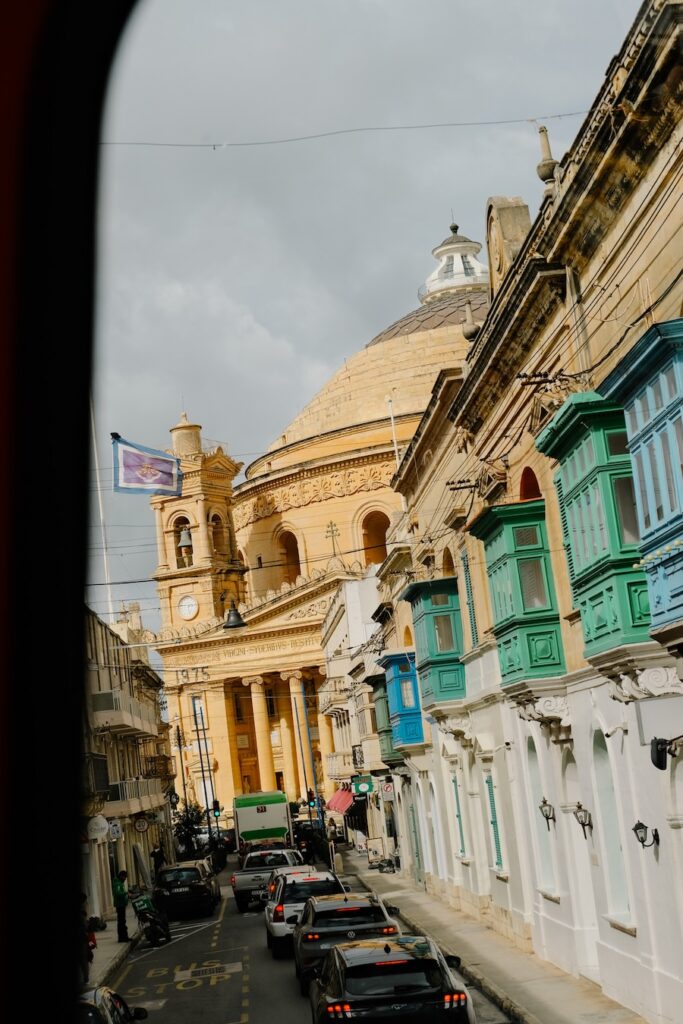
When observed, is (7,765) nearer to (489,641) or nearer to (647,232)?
(647,232)

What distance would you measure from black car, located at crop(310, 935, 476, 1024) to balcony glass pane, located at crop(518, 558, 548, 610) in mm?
6290

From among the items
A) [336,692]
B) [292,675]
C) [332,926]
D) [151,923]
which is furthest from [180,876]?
[292,675]

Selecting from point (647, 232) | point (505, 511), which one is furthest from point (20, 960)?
point (505, 511)

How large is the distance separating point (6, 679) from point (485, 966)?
1847 centimetres

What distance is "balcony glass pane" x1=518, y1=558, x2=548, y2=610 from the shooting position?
18.8 metres

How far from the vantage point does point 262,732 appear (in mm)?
81938

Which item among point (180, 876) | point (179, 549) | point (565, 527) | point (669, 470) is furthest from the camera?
point (179, 549)

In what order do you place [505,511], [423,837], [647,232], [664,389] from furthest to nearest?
[423,837] < [505,511] < [647,232] < [664,389]

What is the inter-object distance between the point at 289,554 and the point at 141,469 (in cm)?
6144

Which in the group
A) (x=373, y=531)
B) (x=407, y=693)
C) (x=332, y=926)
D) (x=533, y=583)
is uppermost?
(x=373, y=531)

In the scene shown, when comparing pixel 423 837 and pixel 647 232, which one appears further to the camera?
pixel 423 837

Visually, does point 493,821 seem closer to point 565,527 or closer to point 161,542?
point 565,527

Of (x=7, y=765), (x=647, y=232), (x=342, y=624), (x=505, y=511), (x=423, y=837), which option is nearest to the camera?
(x=7, y=765)

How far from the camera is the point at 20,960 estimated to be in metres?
2.45
